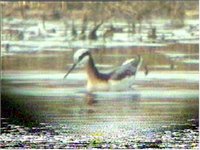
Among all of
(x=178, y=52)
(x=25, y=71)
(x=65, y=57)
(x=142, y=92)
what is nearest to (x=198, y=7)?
(x=178, y=52)

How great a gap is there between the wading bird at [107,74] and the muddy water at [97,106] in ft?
0.09

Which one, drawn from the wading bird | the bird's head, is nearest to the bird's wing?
the wading bird

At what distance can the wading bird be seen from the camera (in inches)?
137

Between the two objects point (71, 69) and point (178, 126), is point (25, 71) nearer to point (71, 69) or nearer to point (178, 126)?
point (71, 69)

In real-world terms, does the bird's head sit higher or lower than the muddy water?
higher

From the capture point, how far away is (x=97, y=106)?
11.3 ft

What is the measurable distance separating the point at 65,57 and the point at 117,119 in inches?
Answer: 17.0

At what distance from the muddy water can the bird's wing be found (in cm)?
3

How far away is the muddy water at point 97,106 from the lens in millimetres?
3369

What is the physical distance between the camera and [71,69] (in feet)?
11.5

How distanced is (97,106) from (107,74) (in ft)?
0.59

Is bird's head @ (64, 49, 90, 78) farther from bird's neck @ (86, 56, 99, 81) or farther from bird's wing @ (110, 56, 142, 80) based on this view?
bird's wing @ (110, 56, 142, 80)

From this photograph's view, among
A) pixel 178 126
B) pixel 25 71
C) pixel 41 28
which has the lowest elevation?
pixel 178 126

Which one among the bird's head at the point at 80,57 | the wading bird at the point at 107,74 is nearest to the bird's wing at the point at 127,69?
the wading bird at the point at 107,74
